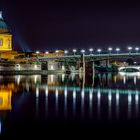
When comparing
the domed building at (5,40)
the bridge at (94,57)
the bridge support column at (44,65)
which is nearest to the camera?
the bridge at (94,57)

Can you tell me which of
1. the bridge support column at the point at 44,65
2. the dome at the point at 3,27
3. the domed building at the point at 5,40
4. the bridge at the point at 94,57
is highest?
the dome at the point at 3,27

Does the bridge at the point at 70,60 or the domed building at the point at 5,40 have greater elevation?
the domed building at the point at 5,40

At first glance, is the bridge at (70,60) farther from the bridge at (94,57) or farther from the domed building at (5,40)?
the domed building at (5,40)

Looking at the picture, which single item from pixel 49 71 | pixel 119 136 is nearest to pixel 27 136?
pixel 119 136

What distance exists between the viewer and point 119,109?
61.7 feet

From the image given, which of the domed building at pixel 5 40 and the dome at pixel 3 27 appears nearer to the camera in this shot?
the domed building at pixel 5 40

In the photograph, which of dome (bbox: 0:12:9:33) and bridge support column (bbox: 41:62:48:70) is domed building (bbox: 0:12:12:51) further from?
bridge support column (bbox: 41:62:48:70)

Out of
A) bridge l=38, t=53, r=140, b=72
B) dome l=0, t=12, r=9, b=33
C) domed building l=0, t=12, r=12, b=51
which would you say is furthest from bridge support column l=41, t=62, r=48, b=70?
dome l=0, t=12, r=9, b=33

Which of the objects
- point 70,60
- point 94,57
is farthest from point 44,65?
point 94,57

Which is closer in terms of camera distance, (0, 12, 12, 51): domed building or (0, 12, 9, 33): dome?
(0, 12, 12, 51): domed building

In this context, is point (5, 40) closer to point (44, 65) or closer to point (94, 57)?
point (44, 65)

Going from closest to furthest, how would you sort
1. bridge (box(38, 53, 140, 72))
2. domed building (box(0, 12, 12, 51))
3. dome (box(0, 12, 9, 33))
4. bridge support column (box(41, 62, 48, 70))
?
bridge (box(38, 53, 140, 72))
bridge support column (box(41, 62, 48, 70))
domed building (box(0, 12, 12, 51))
dome (box(0, 12, 9, 33))

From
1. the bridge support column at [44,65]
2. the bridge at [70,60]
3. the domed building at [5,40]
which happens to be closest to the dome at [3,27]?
the domed building at [5,40]

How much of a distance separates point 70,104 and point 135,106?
125 inches
